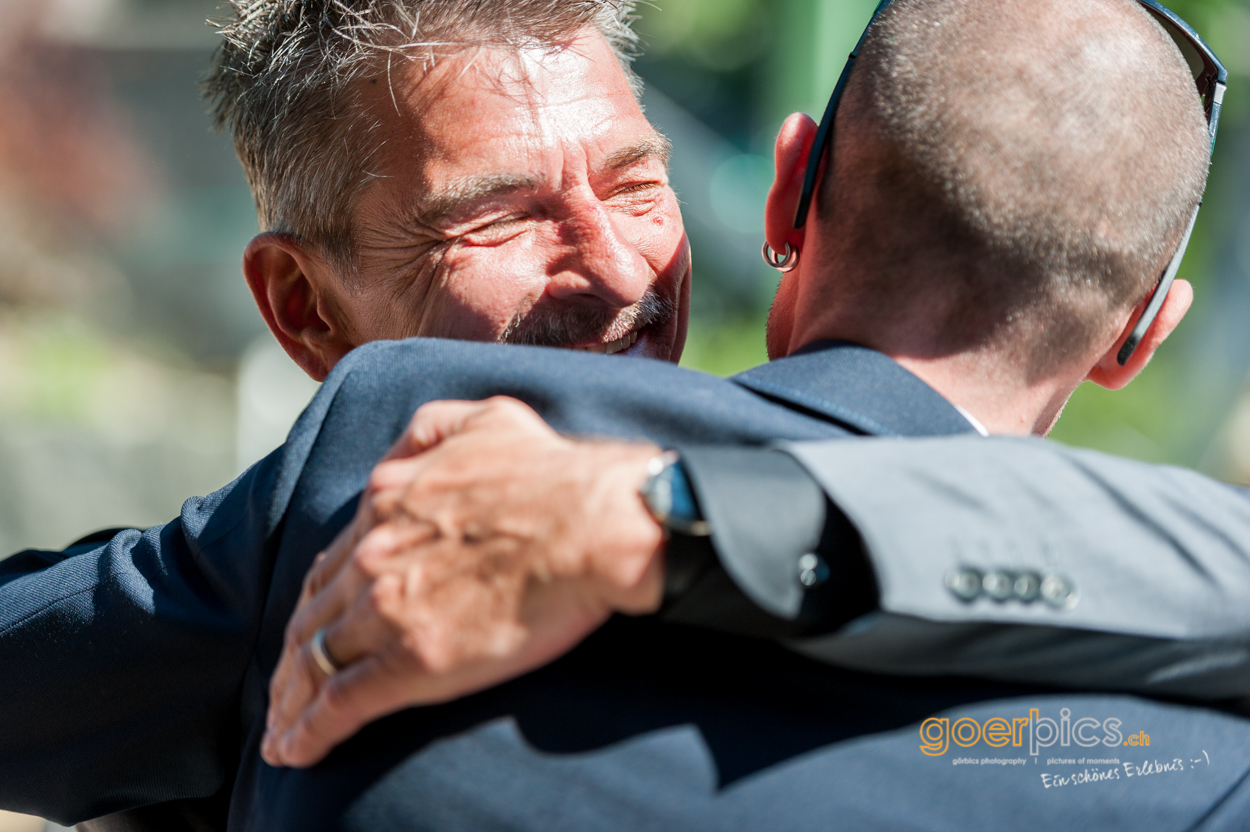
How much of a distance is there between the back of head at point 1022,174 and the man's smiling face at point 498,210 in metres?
0.78

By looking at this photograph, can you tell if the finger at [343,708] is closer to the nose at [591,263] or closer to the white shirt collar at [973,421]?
the white shirt collar at [973,421]

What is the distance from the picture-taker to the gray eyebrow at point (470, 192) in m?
2.12

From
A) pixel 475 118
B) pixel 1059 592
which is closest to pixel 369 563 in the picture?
pixel 1059 592

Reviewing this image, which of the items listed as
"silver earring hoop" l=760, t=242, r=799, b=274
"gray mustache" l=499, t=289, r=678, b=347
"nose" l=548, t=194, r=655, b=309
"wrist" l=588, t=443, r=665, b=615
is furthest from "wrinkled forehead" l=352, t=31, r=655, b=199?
"wrist" l=588, t=443, r=665, b=615

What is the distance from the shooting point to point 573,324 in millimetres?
2203

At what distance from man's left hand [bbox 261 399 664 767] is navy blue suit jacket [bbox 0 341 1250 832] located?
0.29ft

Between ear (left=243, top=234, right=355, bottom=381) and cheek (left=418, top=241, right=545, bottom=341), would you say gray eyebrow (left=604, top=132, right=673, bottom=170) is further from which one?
ear (left=243, top=234, right=355, bottom=381)

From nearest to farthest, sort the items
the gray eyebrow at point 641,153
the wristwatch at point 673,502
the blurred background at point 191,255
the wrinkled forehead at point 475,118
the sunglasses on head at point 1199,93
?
1. the wristwatch at point 673,502
2. the sunglasses on head at point 1199,93
3. the wrinkled forehead at point 475,118
4. the gray eyebrow at point 641,153
5. the blurred background at point 191,255

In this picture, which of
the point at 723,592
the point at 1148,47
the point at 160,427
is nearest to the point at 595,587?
the point at 723,592

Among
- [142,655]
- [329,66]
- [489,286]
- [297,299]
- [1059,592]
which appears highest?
[329,66]

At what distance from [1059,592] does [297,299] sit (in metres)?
1.77

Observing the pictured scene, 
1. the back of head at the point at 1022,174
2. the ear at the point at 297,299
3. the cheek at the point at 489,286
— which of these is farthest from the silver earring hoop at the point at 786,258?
the ear at the point at 297,299

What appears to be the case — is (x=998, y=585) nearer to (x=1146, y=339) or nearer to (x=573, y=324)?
(x=1146, y=339)

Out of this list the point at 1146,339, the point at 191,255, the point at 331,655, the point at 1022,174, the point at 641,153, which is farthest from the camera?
the point at 191,255
